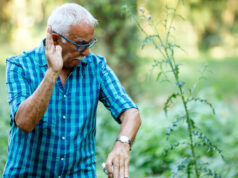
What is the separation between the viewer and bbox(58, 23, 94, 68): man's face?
2.45 m

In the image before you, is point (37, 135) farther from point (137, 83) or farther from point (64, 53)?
point (137, 83)

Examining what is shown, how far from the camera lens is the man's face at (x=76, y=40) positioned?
2451mm

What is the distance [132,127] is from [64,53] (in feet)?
2.09

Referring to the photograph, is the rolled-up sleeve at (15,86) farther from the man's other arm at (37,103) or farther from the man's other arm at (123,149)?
the man's other arm at (123,149)

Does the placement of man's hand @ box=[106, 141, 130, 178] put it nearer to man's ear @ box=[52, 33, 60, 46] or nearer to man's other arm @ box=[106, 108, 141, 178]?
man's other arm @ box=[106, 108, 141, 178]

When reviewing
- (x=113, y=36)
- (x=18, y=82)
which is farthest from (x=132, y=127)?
(x=113, y=36)

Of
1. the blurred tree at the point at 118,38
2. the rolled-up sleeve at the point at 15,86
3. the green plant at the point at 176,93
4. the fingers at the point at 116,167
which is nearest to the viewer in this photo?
the fingers at the point at 116,167

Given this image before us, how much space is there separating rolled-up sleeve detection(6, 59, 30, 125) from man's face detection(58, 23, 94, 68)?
0.30 metres

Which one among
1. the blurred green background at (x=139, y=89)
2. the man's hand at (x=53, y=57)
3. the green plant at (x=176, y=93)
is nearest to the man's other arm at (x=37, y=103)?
the man's hand at (x=53, y=57)

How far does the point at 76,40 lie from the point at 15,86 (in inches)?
18.5

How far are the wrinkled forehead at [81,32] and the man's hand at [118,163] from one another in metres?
0.71

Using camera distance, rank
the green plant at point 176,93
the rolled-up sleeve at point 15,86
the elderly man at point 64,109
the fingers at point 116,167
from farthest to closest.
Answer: the green plant at point 176,93 → the elderly man at point 64,109 → the rolled-up sleeve at point 15,86 → the fingers at point 116,167

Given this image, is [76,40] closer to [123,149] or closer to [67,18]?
[67,18]

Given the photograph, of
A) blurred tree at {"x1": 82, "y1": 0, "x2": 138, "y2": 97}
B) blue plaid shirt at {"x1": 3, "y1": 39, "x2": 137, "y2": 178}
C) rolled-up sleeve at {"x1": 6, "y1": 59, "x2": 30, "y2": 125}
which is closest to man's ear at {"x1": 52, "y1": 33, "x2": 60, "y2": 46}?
blue plaid shirt at {"x1": 3, "y1": 39, "x2": 137, "y2": 178}
